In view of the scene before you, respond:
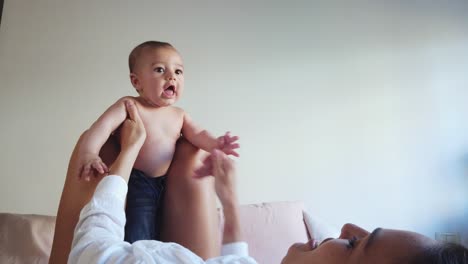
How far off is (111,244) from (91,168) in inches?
10.5

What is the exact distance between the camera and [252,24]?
6.24ft

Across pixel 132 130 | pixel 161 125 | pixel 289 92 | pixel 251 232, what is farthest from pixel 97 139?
pixel 289 92

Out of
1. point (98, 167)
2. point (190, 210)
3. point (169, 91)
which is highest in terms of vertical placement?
point (169, 91)

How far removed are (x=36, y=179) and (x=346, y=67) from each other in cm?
166

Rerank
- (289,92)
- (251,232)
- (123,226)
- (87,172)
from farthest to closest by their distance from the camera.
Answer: (289,92) → (251,232) → (87,172) → (123,226)

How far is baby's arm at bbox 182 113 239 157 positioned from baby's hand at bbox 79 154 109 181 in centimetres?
30

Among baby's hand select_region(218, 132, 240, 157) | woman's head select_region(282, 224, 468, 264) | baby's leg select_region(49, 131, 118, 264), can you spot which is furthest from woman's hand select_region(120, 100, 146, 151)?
woman's head select_region(282, 224, 468, 264)

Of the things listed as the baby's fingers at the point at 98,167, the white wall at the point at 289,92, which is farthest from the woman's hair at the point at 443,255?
the white wall at the point at 289,92

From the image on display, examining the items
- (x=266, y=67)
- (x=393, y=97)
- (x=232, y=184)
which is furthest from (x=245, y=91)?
(x=232, y=184)

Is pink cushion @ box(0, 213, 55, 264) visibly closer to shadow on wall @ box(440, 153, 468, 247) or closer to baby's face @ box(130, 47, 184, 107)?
baby's face @ box(130, 47, 184, 107)

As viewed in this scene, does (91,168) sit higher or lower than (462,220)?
higher

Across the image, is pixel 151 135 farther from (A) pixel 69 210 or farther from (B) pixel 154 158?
(A) pixel 69 210

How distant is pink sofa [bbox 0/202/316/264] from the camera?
1214mm

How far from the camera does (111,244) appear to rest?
1.66 feet
